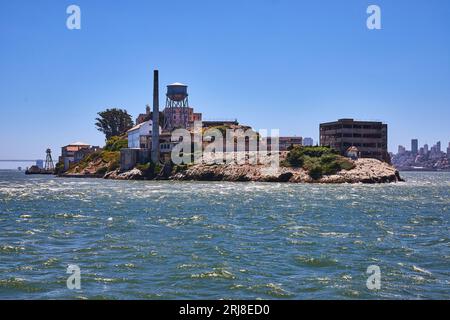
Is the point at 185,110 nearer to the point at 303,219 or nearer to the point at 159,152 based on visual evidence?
the point at 159,152

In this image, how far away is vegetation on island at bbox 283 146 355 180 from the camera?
5153 inches

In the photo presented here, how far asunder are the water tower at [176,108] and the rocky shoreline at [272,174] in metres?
41.1

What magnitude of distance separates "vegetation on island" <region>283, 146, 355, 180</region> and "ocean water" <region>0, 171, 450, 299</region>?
79.3 metres

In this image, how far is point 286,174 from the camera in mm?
133625

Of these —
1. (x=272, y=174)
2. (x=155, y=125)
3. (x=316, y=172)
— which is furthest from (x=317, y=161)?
(x=155, y=125)

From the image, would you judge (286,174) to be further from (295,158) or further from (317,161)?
(317,161)

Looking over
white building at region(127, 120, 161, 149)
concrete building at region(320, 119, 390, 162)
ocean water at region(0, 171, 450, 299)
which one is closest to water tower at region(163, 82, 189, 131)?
white building at region(127, 120, 161, 149)

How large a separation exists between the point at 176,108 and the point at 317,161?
73.3 metres

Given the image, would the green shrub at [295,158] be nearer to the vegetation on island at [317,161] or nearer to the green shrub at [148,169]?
the vegetation on island at [317,161]

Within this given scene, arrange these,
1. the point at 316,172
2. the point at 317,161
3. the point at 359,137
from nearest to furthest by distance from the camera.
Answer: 1. the point at 316,172
2. the point at 317,161
3. the point at 359,137

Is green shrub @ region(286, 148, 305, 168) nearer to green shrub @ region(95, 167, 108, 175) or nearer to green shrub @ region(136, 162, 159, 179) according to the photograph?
green shrub @ region(136, 162, 159, 179)

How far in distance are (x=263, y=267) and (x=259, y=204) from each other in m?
36.9

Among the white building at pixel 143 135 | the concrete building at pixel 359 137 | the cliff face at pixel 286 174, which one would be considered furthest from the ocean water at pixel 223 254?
the white building at pixel 143 135

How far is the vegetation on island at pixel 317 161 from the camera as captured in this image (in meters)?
131
